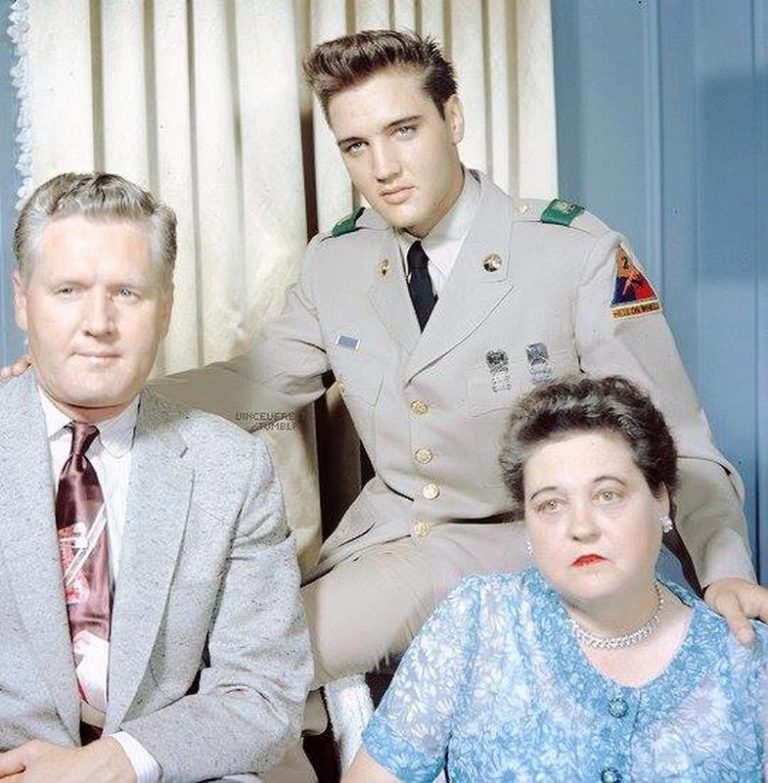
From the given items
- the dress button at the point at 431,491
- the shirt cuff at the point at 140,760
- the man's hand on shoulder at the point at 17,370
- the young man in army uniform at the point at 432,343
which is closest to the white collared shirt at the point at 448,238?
the young man in army uniform at the point at 432,343

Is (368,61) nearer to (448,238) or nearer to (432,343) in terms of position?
(448,238)

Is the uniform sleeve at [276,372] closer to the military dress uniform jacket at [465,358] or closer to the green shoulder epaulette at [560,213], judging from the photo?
the military dress uniform jacket at [465,358]

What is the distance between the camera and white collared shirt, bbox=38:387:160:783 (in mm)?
1849

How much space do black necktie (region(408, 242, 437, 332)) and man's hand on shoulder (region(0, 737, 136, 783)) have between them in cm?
110

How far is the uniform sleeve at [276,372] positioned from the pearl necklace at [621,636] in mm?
990

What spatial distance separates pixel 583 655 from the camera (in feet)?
6.03

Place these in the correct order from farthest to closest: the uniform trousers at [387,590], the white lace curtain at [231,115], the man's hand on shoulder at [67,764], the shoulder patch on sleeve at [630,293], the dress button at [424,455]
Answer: the white lace curtain at [231,115], the dress button at [424,455], the shoulder patch on sleeve at [630,293], the uniform trousers at [387,590], the man's hand on shoulder at [67,764]

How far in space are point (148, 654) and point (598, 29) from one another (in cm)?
200

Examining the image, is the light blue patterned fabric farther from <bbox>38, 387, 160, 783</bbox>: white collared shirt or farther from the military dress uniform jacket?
the military dress uniform jacket

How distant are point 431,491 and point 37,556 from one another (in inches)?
37.3

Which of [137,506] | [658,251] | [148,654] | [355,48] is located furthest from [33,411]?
[658,251]

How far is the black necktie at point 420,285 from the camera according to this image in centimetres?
254

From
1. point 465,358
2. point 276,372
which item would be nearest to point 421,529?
point 465,358

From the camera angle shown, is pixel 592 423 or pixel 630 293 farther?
pixel 630 293
